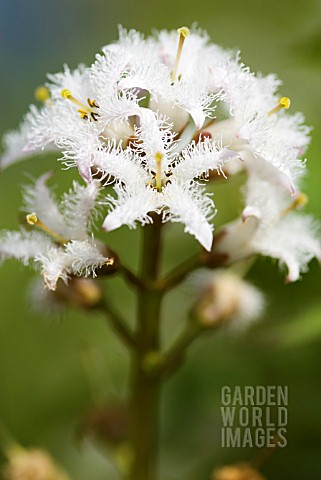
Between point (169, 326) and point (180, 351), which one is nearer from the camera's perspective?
point (180, 351)

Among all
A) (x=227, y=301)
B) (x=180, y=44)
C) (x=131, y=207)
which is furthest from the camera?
(x=227, y=301)

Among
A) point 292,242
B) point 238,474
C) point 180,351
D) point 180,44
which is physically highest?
point 180,44

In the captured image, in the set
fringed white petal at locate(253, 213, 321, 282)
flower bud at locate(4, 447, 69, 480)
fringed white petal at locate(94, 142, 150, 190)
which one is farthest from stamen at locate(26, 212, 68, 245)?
flower bud at locate(4, 447, 69, 480)

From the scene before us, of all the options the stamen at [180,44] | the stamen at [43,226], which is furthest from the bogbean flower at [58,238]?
the stamen at [180,44]

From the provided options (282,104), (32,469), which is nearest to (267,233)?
(282,104)

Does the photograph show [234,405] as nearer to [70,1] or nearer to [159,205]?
[159,205]

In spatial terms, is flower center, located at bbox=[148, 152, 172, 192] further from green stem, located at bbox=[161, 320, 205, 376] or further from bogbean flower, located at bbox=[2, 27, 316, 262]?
green stem, located at bbox=[161, 320, 205, 376]

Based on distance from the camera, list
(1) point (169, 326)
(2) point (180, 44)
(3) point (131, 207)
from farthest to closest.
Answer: (1) point (169, 326) → (2) point (180, 44) → (3) point (131, 207)

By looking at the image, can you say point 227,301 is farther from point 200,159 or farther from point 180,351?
point 200,159

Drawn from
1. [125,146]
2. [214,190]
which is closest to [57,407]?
[214,190]
